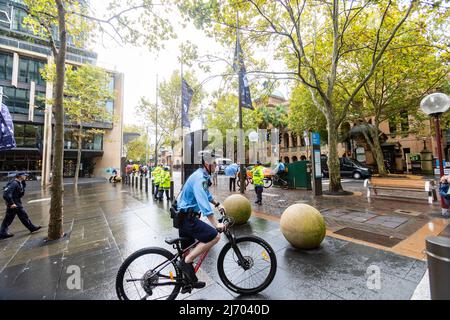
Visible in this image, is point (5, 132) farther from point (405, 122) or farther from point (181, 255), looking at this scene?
point (405, 122)

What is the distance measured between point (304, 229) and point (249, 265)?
65.7 inches

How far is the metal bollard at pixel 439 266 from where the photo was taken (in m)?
1.94

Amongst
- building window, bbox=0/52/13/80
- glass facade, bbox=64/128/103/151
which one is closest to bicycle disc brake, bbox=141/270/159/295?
glass facade, bbox=64/128/103/151

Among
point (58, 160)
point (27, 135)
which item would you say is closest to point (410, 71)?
point (58, 160)

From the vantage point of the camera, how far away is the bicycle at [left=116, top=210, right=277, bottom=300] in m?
2.47

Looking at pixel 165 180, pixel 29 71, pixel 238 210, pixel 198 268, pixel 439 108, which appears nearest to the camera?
pixel 198 268

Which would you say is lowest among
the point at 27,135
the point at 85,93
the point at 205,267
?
the point at 205,267

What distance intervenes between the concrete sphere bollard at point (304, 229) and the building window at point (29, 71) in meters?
34.4

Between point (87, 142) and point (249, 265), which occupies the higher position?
point (87, 142)

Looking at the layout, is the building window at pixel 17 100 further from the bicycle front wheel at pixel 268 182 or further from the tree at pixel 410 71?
the tree at pixel 410 71

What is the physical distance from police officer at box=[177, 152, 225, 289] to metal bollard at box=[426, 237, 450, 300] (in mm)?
2186

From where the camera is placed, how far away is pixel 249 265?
271 centimetres
